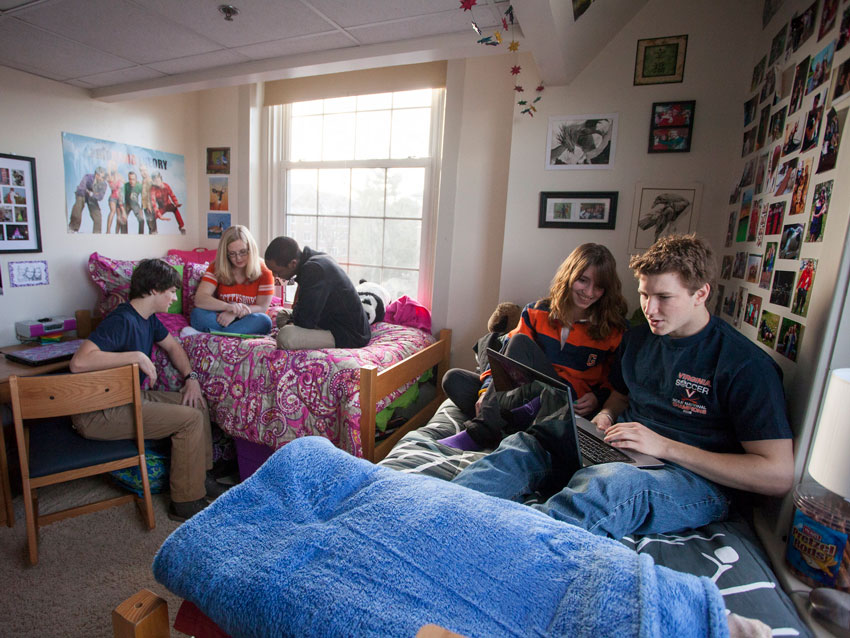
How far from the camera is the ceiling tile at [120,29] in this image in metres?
1.96

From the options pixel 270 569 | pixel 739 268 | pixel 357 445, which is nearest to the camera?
pixel 270 569

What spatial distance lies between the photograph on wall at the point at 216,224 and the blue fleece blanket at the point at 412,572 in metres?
3.24

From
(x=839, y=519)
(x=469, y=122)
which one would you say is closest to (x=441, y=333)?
(x=469, y=122)

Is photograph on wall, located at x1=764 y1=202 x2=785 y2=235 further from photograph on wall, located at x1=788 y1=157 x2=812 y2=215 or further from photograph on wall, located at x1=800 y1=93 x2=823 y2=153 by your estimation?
photograph on wall, located at x1=800 y1=93 x2=823 y2=153

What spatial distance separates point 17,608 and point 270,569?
1.40 m

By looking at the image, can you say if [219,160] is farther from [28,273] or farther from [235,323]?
[235,323]

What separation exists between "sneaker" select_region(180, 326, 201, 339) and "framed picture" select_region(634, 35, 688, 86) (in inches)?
108

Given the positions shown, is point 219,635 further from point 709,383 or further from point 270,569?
A: point 709,383

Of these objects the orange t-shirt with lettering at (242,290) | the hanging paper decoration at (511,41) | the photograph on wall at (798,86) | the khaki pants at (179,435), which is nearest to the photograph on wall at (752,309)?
the photograph on wall at (798,86)

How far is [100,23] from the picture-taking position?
2102mm

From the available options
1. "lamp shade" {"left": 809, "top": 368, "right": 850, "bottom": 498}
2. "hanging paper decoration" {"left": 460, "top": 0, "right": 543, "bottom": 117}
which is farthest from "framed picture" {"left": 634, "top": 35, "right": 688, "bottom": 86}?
"lamp shade" {"left": 809, "top": 368, "right": 850, "bottom": 498}

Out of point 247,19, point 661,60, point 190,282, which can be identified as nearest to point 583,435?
point 661,60

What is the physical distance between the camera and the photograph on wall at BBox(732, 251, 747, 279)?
1.72 metres

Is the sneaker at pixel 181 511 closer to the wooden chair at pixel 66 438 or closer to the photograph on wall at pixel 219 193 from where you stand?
the wooden chair at pixel 66 438
